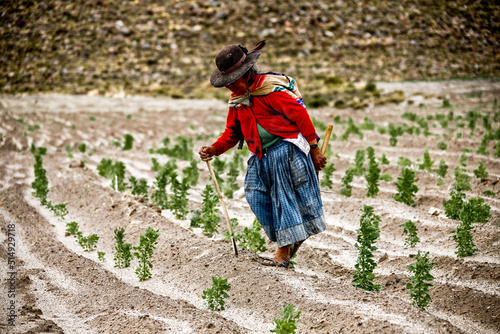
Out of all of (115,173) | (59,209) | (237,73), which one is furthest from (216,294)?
(115,173)

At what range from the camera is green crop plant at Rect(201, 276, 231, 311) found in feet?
12.9

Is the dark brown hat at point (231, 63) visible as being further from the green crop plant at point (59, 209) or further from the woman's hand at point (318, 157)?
the green crop plant at point (59, 209)

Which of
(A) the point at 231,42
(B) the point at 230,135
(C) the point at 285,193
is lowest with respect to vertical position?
(A) the point at 231,42

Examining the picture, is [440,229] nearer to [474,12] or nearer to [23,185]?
[23,185]

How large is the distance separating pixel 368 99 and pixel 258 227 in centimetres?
1414

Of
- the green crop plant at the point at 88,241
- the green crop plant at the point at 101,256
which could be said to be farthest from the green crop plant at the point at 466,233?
the green crop plant at the point at 88,241

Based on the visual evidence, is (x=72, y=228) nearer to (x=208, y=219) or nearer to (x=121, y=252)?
(x=121, y=252)

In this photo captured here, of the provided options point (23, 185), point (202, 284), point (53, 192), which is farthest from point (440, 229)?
point (23, 185)

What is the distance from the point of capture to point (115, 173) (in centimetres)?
852

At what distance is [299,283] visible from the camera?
428cm

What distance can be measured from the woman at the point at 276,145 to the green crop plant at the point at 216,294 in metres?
0.69

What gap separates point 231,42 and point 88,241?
81.5ft

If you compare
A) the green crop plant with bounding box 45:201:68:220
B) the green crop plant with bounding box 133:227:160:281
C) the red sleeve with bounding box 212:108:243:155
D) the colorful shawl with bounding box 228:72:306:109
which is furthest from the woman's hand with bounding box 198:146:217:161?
the green crop plant with bounding box 45:201:68:220

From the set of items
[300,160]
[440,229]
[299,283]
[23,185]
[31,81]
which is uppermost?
[300,160]
